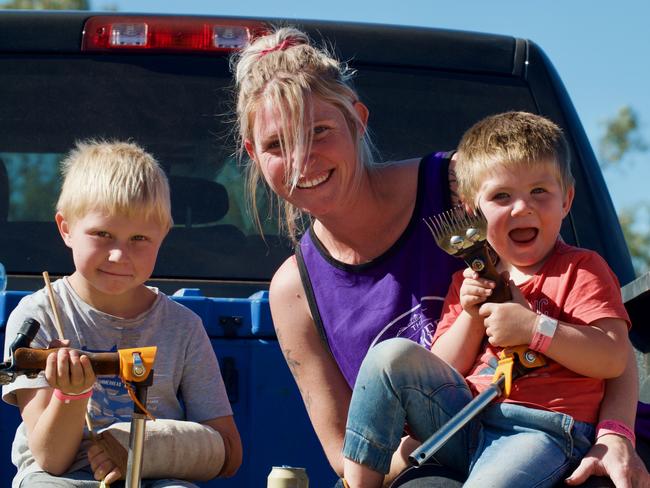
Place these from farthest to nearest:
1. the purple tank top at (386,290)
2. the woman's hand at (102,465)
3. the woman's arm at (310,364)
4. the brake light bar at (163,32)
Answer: the brake light bar at (163,32)
the purple tank top at (386,290)
the woman's arm at (310,364)
the woman's hand at (102,465)

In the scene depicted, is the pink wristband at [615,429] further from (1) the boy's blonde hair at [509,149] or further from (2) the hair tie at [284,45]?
(2) the hair tie at [284,45]

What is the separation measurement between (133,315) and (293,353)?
39 cm

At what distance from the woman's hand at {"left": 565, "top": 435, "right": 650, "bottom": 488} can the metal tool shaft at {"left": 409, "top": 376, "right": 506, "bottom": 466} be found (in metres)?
0.22

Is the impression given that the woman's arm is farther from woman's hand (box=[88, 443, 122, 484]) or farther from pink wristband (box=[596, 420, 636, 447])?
pink wristband (box=[596, 420, 636, 447])

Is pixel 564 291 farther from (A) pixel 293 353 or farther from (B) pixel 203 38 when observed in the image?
(B) pixel 203 38

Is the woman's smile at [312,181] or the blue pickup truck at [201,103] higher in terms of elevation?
the blue pickup truck at [201,103]

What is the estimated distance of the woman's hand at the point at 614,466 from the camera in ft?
8.61

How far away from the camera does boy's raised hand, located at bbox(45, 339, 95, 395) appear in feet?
8.39

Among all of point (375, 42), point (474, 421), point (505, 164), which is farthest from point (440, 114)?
point (474, 421)

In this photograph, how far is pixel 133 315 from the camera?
318cm

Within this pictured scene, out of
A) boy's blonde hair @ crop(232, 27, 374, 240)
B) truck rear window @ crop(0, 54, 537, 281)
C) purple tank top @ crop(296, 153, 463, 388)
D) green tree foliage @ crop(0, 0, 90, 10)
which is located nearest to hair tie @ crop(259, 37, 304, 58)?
boy's blonde hair @ crop(232, 27, 374, 240)

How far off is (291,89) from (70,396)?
2.94 feet

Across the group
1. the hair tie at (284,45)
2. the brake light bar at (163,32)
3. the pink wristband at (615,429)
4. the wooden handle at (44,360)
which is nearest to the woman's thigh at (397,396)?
the pink wristband at (615,429)

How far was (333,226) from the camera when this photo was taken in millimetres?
3344
